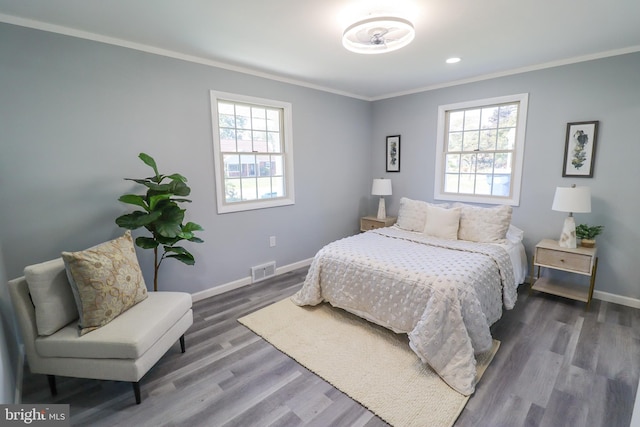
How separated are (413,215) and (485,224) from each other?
0.83 m

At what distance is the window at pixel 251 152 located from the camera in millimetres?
3289

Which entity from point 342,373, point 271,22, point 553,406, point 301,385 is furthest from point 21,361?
point 553,406

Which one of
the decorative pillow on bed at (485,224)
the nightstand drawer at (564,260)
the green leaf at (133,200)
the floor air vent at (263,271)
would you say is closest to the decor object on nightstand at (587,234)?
the nightstand drawer at (564,260)

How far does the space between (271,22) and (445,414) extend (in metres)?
2.86

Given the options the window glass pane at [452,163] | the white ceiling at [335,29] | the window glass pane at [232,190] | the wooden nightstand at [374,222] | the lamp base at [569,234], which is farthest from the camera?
the wooden nightstand at [374,222]

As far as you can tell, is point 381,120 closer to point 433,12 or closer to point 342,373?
point 433,12

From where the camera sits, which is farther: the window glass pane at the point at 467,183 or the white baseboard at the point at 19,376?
the window glass pane at the point at 467,183

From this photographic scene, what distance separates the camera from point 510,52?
2.87m

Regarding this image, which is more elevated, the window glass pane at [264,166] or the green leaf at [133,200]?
the window glass pane at [264,166]

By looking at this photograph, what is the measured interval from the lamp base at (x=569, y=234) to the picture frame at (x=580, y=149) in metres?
0.55

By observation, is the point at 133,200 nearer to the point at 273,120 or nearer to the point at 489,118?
the point at 273,120

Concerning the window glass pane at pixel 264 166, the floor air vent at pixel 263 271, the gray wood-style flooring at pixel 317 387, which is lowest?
the gray wood-style flooring at pixel 317 387

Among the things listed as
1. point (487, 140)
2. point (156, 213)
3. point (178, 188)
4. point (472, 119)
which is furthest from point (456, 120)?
point (156, 213)

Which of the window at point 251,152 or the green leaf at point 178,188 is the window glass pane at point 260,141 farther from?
the green leaf at point 178,188
